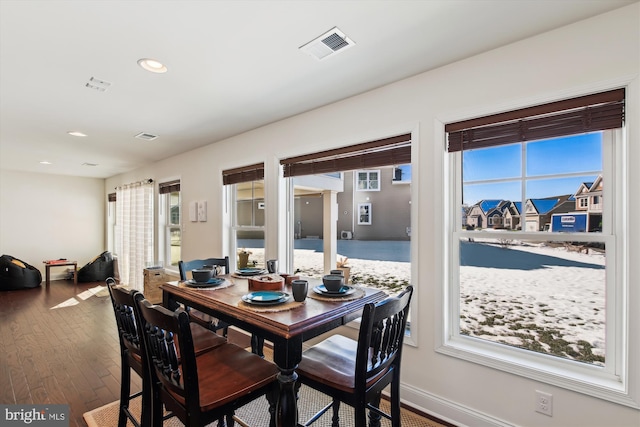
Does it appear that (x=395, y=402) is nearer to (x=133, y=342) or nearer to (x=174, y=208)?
(x=133, y=342)

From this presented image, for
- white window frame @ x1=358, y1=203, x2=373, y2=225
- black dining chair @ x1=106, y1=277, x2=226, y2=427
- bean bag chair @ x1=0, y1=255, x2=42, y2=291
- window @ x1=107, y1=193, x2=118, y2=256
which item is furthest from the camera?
window @ x1=107, y1=193, x2=118, y2=256

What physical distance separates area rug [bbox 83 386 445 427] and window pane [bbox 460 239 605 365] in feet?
2.29

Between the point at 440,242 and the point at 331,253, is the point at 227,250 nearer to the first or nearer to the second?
the point at 331,253

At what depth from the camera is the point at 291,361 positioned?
4.75 ft

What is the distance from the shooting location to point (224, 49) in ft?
6.33

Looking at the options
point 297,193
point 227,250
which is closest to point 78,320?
point 227,250

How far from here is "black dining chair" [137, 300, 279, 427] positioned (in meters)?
1.25

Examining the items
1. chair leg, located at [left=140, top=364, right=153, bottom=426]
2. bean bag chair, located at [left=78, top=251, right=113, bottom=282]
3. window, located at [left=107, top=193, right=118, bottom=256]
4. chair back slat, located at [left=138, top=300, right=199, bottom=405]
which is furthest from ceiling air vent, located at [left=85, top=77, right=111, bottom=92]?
window, located at [left=107, top=193, right=118, bottom=256]

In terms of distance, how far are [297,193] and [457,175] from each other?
Answer: 1.85m

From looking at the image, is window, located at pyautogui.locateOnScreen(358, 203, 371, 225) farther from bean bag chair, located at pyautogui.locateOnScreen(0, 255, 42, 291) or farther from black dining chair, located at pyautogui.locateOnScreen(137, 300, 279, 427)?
bean bag chair, located at pyautogui.locateOnScreen(0, 255, 42, 291)

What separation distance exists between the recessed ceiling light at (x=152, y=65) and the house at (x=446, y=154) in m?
0.36

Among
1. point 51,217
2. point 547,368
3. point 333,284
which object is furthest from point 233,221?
point 51,217

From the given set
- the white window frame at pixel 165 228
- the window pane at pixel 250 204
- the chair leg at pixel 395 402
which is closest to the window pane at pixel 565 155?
the chair leg at pixel 395 402

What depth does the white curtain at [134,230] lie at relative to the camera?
548cm
